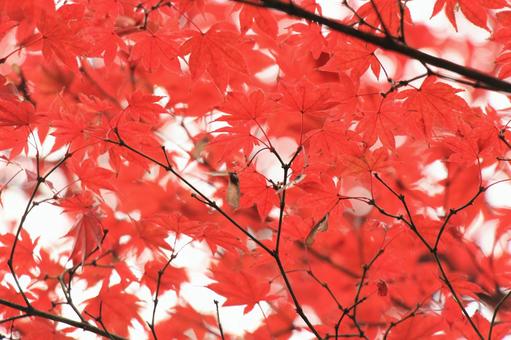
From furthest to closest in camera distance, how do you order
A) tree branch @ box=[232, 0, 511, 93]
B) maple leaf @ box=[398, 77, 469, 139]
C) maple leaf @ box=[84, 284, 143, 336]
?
1. maple leaf @ box=[84, 284, 143, 336]
2. maple leaf @ box=[398, 77, 469, 139]
3. tree branch @ box=[232, 0, 511, 93]

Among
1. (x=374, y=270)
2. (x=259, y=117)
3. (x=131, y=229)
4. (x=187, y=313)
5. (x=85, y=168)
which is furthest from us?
(x=187, y=313)

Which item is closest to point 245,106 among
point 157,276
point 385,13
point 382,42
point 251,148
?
point 251,148

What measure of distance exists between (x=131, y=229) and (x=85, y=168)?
0.50 m

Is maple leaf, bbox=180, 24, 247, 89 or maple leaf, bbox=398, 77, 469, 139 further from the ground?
maple leaf, bbox=180, 24, 247, 89

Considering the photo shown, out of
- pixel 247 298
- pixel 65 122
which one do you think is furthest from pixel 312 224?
pixel 65 122

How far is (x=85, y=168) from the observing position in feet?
5.13

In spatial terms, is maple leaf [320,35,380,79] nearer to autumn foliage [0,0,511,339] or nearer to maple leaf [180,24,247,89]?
autumn foliage [0,0,511,339]

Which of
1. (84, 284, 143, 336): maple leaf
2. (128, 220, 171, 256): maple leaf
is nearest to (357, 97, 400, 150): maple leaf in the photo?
(128, 220, 171, 256): maple leaf

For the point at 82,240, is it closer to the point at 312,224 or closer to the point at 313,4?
the point at 312,224

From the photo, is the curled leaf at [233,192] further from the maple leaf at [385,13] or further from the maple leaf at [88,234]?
the maple leaf at [385,13]

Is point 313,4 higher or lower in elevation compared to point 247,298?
higher

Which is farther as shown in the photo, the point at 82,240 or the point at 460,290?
the point at 460,290

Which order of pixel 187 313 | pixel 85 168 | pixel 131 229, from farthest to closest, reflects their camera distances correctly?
pixel 187 313, pixel 131 229, pixel 85 168

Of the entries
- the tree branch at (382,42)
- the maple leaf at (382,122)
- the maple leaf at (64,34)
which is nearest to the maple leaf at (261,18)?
the maple leaf at (382,122)
